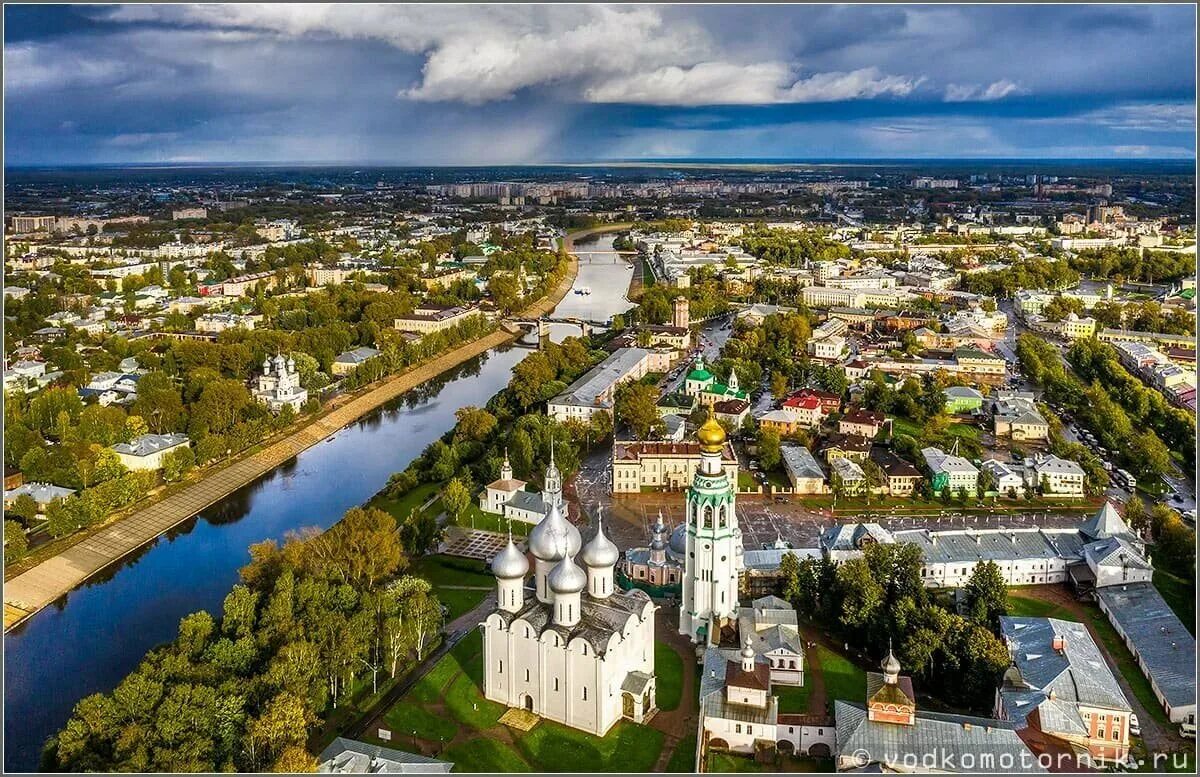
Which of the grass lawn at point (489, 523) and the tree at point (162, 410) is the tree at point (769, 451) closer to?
the grass lawn at point (489, 523)

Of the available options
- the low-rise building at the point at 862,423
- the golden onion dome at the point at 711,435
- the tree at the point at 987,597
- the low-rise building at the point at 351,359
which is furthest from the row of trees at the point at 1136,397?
the low-rise building at the point at 351,359

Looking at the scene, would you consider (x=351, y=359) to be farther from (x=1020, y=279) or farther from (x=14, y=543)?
(x=1020, y=279)

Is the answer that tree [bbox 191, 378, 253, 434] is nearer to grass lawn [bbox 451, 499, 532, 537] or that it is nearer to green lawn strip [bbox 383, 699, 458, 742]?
grass lawn [bbox 451, 499, 532, 537]

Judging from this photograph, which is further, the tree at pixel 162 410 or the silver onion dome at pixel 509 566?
the tree at pixel 162 410

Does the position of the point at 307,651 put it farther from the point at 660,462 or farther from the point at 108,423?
the point at 108,423

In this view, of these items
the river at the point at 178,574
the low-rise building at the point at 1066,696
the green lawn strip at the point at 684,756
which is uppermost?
the low-rise building at the point at 1066,696

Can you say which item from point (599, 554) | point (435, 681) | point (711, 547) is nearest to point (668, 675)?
point (711, 547)

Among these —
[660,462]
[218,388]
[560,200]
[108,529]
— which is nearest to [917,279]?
[660,462]

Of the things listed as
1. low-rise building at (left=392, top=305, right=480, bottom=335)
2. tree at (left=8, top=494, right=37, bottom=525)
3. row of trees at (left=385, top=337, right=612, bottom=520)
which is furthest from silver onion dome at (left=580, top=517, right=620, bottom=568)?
low-rise building at (left=392, top=305, right=480, bottom=335)
